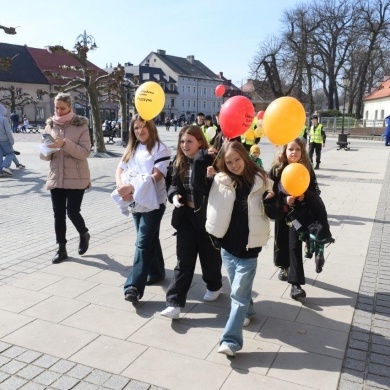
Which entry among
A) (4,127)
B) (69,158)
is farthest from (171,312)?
(4,127)

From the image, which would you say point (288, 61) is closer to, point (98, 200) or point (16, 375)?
→ point (98, 200)

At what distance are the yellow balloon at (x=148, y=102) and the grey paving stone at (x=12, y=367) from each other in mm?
2367

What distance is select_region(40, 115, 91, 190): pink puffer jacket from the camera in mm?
5141

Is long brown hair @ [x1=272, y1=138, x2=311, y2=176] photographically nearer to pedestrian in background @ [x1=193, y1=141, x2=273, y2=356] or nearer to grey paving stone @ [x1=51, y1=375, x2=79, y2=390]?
pedestrian in background @ [x1=193, y1=141, x2=273, y2=356]

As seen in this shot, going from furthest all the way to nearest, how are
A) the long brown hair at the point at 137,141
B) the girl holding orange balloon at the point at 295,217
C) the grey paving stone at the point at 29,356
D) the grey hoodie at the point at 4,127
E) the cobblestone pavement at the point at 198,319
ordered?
the grey hoodie at the point at 4,127, the long brown hair at the point at 137,141, the girl holding orange balloon at the point at 295,217, the grey paving stone at the point at 29,356, the cobblestone pavement at the point at 198,319

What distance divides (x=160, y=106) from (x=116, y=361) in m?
2.41

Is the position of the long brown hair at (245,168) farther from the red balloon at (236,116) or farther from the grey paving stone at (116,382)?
the grey paving stone at (116,382)

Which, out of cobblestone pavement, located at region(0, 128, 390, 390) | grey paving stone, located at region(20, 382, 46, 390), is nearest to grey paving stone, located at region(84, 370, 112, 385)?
cobblestone pavement, located at region(0, 128, 390, 390)

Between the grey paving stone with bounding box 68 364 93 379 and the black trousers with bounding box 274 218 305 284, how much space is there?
2.16 m

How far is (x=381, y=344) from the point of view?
11.6ft

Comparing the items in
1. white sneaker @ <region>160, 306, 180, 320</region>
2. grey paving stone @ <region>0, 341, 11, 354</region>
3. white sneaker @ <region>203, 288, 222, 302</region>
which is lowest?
grey paving stone @ <region>0, 341, 11, 354</region>

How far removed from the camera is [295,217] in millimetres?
4148

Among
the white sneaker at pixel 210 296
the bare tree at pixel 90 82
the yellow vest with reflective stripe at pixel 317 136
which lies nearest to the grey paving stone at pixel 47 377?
the white sneaker at pixel 210 296

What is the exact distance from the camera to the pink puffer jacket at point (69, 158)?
16.9 feet
